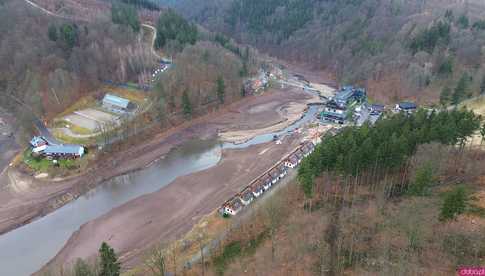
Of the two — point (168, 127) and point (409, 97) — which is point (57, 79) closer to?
point (168, 127)

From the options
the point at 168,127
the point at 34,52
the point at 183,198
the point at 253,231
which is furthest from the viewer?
the point at 34,52

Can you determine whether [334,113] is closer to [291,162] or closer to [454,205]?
[291,162]

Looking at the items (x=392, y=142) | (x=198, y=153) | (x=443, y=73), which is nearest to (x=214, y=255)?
(x=392, y=142)

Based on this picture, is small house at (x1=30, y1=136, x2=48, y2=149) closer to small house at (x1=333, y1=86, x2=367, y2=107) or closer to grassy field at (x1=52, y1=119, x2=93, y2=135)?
grassy field at (x1=52, y1=119, x2=93, y2=135)

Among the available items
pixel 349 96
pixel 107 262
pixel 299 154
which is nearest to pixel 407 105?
pixel 349 96

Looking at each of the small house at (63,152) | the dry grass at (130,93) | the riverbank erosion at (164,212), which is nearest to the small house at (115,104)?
the dry grass at (130,93)
